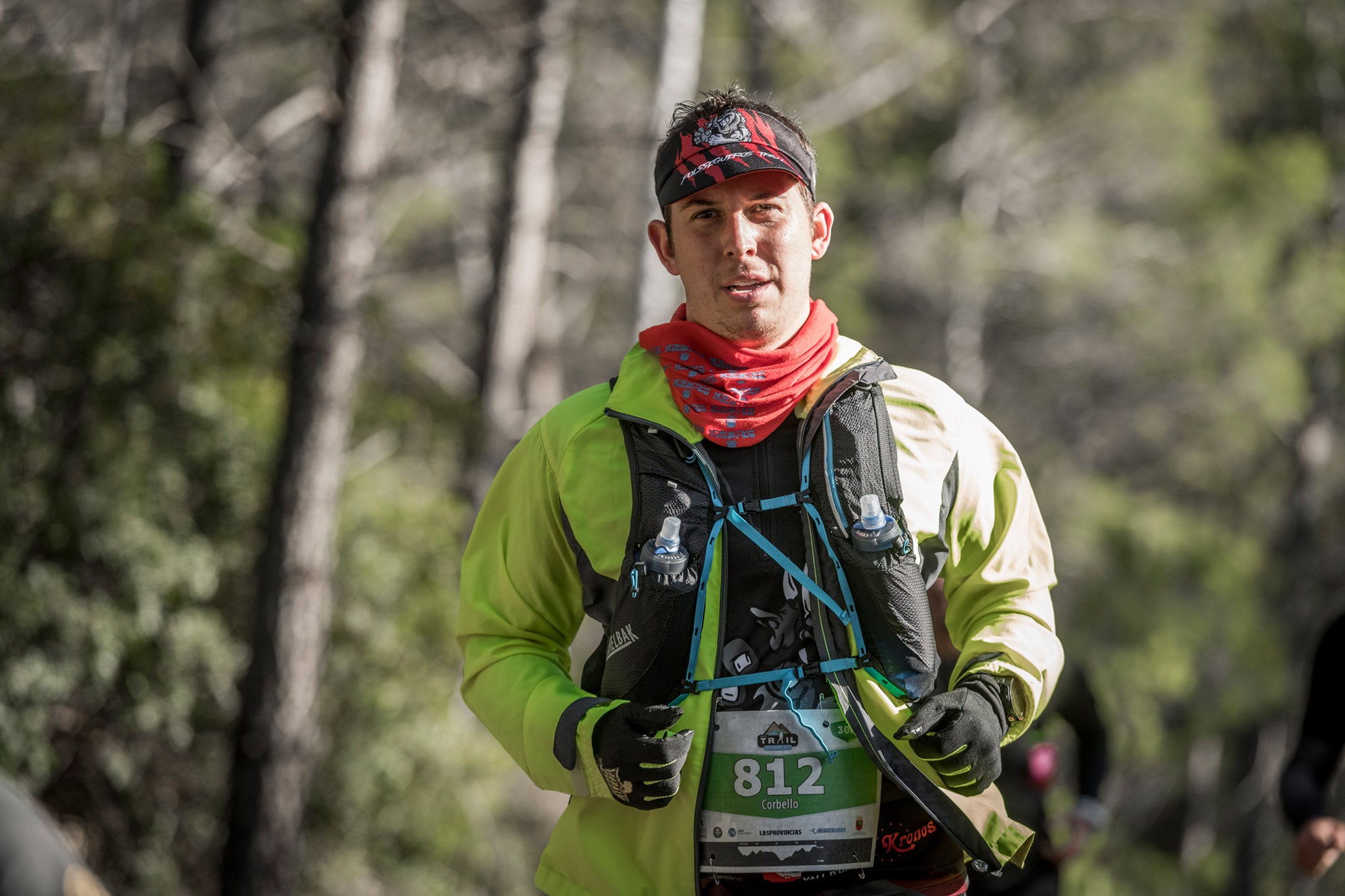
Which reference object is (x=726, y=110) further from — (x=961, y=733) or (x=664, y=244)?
(x=961, y=733)

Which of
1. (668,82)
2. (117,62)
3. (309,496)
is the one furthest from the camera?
(668,82)

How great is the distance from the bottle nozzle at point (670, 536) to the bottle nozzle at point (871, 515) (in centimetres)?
27

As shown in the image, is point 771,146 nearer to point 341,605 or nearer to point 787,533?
point 787,533

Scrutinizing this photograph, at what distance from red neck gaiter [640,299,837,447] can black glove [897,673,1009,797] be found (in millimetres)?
490

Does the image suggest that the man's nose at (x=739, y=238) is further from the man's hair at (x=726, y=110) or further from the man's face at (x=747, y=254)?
the man's hair at (x=726, y=110)

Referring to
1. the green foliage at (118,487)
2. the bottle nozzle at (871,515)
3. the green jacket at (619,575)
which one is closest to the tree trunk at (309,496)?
the green foliage at (118,487)

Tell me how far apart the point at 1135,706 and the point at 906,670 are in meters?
15.6

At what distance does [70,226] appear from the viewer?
6625 mm

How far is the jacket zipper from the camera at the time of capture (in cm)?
196

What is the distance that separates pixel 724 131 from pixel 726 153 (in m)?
0.05

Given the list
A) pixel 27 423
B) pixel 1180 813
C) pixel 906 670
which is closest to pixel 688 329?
pixel 906 670

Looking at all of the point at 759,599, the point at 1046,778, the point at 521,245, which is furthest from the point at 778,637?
the point at 521,245

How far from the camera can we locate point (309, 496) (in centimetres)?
659

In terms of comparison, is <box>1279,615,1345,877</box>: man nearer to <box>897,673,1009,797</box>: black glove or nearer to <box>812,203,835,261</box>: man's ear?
<box>897,673,1009,797</box>: black glove
